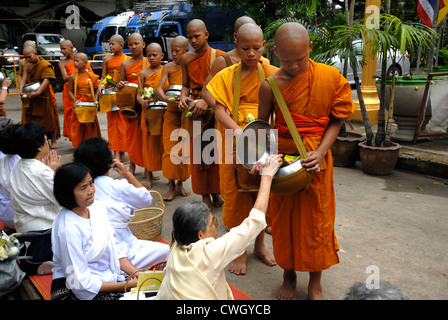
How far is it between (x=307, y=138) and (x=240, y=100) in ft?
2.90

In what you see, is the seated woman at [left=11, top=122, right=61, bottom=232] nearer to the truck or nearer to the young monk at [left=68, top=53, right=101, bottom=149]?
the young monk at [left=68, top=53, right=101, bottom=149]

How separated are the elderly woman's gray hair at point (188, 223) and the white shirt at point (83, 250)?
720mm

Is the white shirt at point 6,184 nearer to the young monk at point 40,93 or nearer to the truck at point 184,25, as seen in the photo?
the young monk at point 40,93

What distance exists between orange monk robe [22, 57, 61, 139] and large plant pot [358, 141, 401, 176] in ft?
18.7

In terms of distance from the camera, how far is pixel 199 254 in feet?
6.12

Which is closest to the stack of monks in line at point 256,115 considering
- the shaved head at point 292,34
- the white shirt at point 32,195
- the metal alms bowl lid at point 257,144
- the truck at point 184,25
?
the shaved head at point 292,34

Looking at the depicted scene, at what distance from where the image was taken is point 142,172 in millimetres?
6578

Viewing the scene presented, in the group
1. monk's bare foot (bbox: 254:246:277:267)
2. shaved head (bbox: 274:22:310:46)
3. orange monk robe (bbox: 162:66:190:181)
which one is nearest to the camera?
shaved head (bbox: 274:22:310:46)

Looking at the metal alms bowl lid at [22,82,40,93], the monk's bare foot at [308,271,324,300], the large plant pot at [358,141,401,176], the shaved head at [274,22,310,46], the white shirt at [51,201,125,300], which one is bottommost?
the monk's bare foot at [308,271,324,300]

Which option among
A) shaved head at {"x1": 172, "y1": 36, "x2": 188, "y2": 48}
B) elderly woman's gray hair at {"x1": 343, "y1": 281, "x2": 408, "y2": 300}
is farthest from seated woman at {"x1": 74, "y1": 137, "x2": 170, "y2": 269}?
shaved head at {"x1": 172, "y1": 36, "x2": 188, "y2": 48}

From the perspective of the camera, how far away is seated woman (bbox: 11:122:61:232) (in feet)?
10.3

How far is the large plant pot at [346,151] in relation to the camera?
19.7 feet

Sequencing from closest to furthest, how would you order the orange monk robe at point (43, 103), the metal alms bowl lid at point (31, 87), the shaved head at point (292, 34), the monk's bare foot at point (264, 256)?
the shaved head at point (292, 34)
the monk's bare foot at point (264, 256)
the metal alms bowl lid at point (31, 87)
the orange monk robe at point (43, 103)
